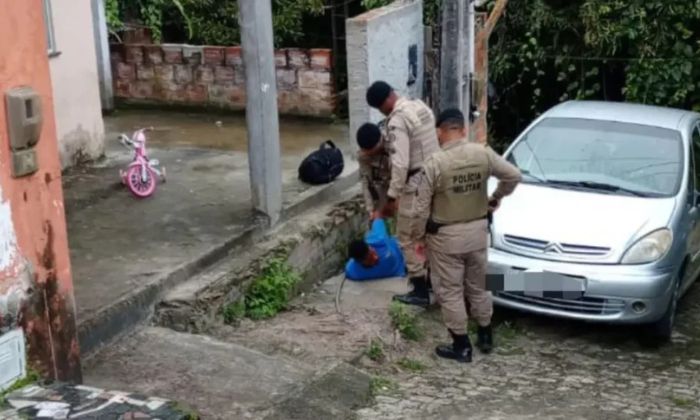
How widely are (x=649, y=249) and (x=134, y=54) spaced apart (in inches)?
284

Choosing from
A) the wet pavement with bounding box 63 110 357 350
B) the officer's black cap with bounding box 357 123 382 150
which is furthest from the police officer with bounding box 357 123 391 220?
the wet pavement with bounding box 63 110 357 350

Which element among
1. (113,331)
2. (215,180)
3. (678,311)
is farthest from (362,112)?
(113,331)

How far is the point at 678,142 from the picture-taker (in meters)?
7.73

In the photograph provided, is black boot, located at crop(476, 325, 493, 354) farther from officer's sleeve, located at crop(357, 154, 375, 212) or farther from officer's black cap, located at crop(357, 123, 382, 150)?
officer's black cap, located at crop(357, 123, 382, 150)

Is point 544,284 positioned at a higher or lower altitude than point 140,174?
lower

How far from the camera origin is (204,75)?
1146cm

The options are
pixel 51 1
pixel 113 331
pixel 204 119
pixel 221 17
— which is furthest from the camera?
pixel 221 17

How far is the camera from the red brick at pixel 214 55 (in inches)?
444

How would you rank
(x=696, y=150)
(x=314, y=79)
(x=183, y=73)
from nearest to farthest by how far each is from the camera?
(x=696, y=150) → (x=314, y=79) → (x=183, y=73)

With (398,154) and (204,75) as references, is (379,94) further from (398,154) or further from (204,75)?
(204,75)

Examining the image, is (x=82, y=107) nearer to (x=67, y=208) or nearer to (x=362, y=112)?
(x=67, y=208)

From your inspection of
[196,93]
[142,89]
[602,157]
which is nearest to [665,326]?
[602,157]

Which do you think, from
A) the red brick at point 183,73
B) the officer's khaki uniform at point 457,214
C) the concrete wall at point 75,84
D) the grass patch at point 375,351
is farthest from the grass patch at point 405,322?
the red brick at point 183,73

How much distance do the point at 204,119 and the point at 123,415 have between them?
296 inches
